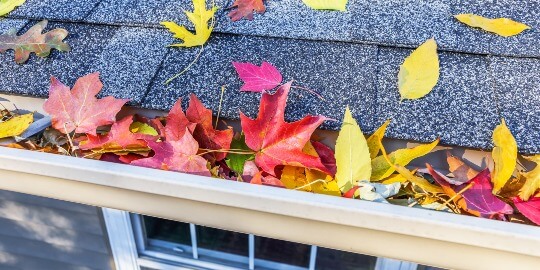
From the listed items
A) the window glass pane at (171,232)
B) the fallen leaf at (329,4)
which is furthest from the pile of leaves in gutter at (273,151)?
the window glass pane at (171,232)

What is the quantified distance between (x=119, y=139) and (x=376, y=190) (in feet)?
1.52

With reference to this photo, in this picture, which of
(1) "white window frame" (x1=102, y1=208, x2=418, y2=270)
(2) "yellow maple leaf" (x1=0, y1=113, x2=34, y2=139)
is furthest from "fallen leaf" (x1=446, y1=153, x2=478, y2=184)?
(1) "white window frame" (x1=102, y1=208, x2=418, y2=270)

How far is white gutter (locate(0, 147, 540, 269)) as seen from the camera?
0.62 metres

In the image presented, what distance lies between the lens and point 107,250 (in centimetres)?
192

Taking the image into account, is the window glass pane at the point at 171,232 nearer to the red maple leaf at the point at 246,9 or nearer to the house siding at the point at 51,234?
the house siding at the point at 51,234

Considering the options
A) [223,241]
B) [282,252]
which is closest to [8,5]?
[223,241]

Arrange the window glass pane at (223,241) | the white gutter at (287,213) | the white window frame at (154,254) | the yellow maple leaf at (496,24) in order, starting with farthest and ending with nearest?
the window glass pane at (223,241) < the white window frame at (154,254) < the yellow maple leaf at (496,24) < the white gutter at (287,213)

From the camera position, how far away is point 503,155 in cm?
67

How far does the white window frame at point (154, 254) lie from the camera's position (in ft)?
5.81

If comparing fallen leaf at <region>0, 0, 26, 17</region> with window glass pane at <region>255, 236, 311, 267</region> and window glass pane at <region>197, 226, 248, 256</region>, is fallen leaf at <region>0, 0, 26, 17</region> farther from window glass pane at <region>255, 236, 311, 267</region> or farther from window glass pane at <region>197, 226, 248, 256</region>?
window glass pane at <region>255, 236, 311, 267</region>

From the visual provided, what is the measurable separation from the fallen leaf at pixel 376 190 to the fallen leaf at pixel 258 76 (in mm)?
241

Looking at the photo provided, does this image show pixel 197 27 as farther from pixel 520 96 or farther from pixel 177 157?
pixel 520 96

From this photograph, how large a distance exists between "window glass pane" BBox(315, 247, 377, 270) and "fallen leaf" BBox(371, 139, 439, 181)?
1.29m

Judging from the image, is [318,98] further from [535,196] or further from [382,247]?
[535,196]
